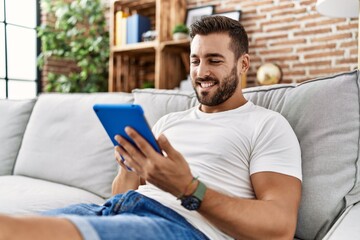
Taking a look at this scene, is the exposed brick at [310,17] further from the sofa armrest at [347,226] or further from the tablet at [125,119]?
the tablet at [125,119]

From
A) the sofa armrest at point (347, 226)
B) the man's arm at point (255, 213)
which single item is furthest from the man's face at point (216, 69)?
the sofa armrest at point (347, 226)

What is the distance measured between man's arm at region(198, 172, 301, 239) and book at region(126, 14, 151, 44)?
258cm

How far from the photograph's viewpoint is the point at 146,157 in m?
0.90

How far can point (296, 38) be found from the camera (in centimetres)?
285

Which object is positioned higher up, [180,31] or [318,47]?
[180,31]

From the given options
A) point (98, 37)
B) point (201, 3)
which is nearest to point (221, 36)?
point (201, 3)

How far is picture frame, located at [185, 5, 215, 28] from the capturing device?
3148 millimetres

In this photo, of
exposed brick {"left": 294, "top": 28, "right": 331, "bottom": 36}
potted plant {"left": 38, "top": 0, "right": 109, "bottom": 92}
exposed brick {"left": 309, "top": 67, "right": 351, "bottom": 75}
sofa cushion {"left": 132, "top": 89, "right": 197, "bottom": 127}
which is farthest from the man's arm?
potted plant {"left": 38, "top": 0, "right": 109, "bottom": 92}

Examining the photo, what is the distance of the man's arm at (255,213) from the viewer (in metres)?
0.93

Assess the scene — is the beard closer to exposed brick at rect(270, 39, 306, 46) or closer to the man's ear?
the man's ear

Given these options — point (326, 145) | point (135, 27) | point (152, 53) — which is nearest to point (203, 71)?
point (326, 145)

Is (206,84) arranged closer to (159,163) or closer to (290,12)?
(159,163)

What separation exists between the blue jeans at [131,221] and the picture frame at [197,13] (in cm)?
235

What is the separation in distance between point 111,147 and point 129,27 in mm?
1867
